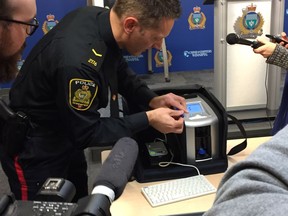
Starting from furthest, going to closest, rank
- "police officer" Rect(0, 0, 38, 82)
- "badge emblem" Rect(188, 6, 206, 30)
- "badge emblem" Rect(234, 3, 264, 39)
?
"badge emblem" Rect(188, 6, 206, 30) → "badge emblem" Rect(234, 3, 264, 39) → "police officer" Rect(0, 0, 38, 82)

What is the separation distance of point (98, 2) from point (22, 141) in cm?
244

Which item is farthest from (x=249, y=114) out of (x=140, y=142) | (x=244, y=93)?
(x=140, y=142)

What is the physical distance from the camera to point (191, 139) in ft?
4.76

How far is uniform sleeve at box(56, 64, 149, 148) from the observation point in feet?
4.30

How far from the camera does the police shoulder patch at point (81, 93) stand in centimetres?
131

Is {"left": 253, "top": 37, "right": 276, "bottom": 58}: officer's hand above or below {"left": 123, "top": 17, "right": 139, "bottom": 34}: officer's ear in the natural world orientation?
below

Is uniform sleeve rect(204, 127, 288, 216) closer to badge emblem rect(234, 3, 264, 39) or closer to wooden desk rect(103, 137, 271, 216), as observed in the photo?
wooden desk rect(103, 137, 271, 216)

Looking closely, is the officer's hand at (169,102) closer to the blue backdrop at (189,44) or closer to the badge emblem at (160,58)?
the blue backdrop at (189,44)

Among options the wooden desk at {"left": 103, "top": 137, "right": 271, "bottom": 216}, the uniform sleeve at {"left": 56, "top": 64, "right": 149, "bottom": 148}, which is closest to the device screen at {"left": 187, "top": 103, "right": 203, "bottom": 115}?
the uniform sleeve at {"left": 56, "top": 64, "right": 149, "bottom": 148}

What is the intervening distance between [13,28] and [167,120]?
1.99 ft

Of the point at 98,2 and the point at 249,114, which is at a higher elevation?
the point at 98,2

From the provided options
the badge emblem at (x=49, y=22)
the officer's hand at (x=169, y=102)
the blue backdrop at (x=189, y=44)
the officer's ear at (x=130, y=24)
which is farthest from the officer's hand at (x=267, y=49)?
the badge emblem at (x=49, y=22)

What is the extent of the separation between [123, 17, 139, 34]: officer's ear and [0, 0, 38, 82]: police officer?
1.17 ft

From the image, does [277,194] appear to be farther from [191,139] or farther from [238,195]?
[191,139]
